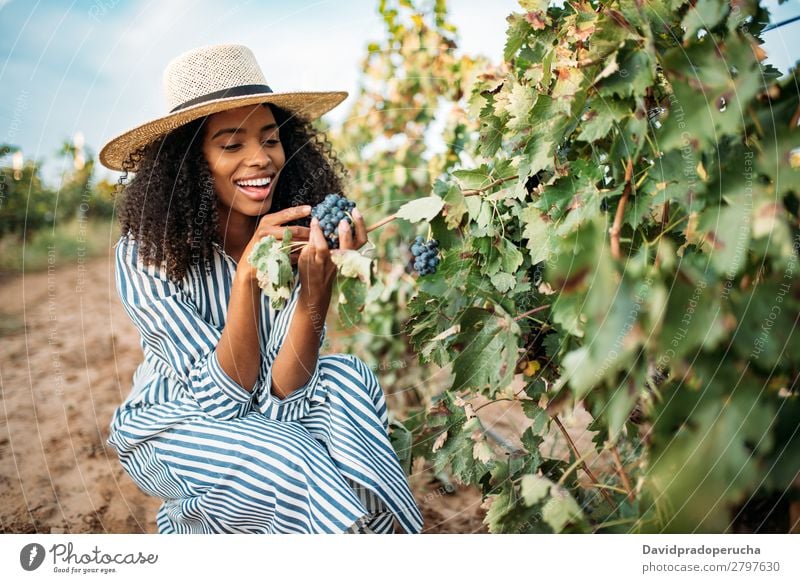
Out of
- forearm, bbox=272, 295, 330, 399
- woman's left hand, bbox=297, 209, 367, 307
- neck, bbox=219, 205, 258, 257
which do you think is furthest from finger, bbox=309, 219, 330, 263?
neck, bbox=219, 205, 258, 257

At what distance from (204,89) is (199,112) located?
0.19 ft

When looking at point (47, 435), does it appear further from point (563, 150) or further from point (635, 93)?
point (635, 93)

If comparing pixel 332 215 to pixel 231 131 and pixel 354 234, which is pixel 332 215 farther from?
pixel 231 131

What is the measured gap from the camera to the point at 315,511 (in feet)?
4.63

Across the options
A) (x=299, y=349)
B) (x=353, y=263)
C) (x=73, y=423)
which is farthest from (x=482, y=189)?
(x=73, y=423)

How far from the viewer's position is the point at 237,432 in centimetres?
148

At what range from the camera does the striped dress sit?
144 centimetres

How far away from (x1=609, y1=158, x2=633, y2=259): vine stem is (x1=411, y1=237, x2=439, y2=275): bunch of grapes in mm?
394

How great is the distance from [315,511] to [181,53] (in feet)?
3.28

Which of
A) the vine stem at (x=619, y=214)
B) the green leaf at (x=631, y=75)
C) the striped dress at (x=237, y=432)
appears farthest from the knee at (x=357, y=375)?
the green leaf at (x=631, y=75)

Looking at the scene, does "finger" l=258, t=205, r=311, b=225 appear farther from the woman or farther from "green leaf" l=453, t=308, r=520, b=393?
"green leaf" l=453, t=308, r=520, b=393

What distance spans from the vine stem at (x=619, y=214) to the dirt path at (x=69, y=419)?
3.59ft

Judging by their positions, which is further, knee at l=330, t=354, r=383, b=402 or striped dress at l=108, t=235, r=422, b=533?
knee at l=330, t=354, r=383, b=402

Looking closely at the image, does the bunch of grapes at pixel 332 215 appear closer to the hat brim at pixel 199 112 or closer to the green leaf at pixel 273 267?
the green leaf at pixel 273 267
